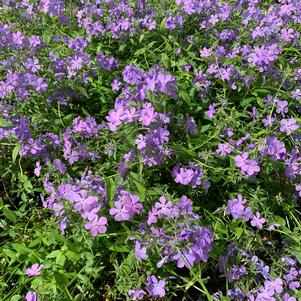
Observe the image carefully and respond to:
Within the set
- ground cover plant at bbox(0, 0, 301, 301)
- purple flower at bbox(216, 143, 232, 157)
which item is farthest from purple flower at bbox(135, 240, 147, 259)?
purple flower at bbox(216, 143, 232, 157)

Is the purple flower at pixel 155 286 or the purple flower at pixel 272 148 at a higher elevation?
the purple flower at pixel 272 148

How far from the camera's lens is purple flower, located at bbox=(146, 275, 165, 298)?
2109 millimetres

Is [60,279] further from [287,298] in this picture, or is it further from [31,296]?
[287,298]

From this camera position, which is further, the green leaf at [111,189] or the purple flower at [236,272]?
the purple flower at [236,272]

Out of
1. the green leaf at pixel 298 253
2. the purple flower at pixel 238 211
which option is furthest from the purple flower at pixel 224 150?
the green leaf at pixel 298 253

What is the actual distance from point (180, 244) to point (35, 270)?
0.63 m

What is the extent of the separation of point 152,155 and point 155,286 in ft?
1.85

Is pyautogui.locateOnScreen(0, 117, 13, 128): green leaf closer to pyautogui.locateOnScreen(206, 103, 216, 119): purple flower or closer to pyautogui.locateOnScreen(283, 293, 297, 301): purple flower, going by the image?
pyautogui.locateOnScreen(206, 103, 216, 119): purple flower

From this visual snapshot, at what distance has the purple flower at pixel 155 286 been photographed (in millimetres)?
2109

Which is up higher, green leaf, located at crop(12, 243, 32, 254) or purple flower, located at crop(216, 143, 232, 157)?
purple flower, located at crop(216, 143, 232, 157)

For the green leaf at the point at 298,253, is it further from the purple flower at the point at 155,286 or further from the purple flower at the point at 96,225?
the purple flower at the point at 96,225

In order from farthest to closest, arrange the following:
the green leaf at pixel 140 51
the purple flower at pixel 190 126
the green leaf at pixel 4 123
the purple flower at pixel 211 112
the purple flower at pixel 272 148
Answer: the green leaf at pixel 140 51
the purple flower at pixel 211 112
the purple flower at pixel 190 126
the green leaf at pixel 4 123
the purple flower at pixel 272 148

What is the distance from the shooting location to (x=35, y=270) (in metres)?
2.18

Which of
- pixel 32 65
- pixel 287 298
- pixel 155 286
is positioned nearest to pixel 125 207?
pixel 155 286
